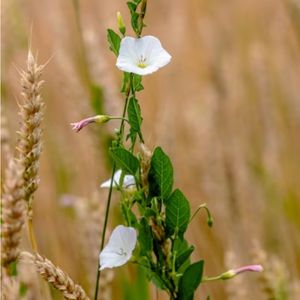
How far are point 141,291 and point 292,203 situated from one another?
24.1 inches

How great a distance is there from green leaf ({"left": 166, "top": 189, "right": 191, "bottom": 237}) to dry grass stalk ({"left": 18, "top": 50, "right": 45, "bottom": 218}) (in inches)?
4.6

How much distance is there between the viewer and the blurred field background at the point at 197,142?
1345 millimetres

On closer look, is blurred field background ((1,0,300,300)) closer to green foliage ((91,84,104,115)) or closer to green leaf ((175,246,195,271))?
green foliage ((91,84,104,115))

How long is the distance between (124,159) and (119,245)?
0.23ft

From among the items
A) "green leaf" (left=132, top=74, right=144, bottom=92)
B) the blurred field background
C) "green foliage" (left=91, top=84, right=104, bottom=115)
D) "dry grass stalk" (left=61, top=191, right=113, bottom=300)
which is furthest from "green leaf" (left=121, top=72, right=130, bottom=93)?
"green foliage" (left=91, top=84, right=104, bottom=115)

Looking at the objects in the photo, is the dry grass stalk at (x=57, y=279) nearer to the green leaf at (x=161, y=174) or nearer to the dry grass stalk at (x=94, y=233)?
the green leaf at (x=161, y=174)

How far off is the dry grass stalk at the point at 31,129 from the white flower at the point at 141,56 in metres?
0.08

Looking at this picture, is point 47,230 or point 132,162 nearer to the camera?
point 132,162

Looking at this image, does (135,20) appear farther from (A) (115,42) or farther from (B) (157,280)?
(B) (157,280)

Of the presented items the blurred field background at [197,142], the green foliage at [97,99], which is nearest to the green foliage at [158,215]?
the blurred field background at [197,142]

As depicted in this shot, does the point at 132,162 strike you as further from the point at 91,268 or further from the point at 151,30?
the point at 151,30

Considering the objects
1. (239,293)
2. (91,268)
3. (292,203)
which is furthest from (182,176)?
(239,293)

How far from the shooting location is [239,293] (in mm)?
945

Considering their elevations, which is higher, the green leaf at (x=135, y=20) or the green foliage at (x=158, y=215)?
the green leaf at (x=135, y=20)
